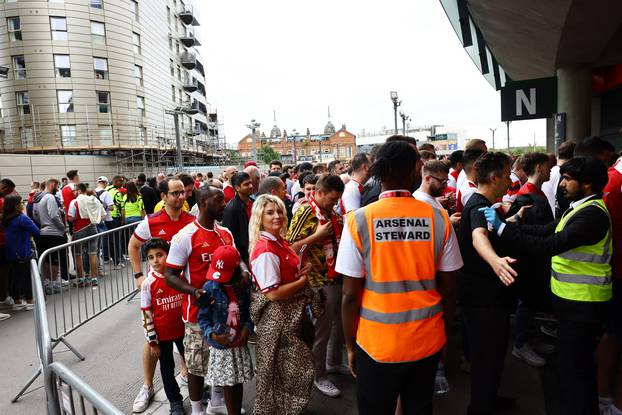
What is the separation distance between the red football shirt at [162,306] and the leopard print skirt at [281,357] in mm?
852

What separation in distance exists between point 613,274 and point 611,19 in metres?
5.50

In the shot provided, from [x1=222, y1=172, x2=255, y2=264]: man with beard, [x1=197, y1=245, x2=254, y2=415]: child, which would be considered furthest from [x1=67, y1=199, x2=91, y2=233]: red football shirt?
[x1=197, y1=245, x2=254, y2=415]: child

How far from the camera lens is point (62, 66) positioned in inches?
1053

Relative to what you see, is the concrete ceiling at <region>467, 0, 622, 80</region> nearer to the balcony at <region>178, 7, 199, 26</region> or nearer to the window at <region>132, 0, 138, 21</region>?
the window at <region>132, 0, 138, 21</region>

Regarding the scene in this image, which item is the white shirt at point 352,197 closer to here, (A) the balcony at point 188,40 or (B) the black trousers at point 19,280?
(B) the black trousers at point 19,280

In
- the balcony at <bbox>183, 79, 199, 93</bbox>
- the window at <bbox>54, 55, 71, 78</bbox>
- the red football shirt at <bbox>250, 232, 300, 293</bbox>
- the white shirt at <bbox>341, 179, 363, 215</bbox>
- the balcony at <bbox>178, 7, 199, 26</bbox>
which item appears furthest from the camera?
the balcony at <bbox>183, 79, 199, 93</bbox>

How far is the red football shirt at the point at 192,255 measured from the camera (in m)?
3.23

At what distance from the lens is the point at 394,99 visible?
2250cm

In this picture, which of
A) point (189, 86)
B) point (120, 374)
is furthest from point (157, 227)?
point (189, 86)

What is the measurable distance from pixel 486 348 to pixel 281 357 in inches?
60.6

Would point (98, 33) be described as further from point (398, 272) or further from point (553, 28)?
point (398, 272)

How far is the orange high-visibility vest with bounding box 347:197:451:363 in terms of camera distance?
2.17 meters

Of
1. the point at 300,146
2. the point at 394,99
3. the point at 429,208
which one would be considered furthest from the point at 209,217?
the point at 300,146

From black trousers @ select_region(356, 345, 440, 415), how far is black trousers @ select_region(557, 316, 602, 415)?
127 cm
